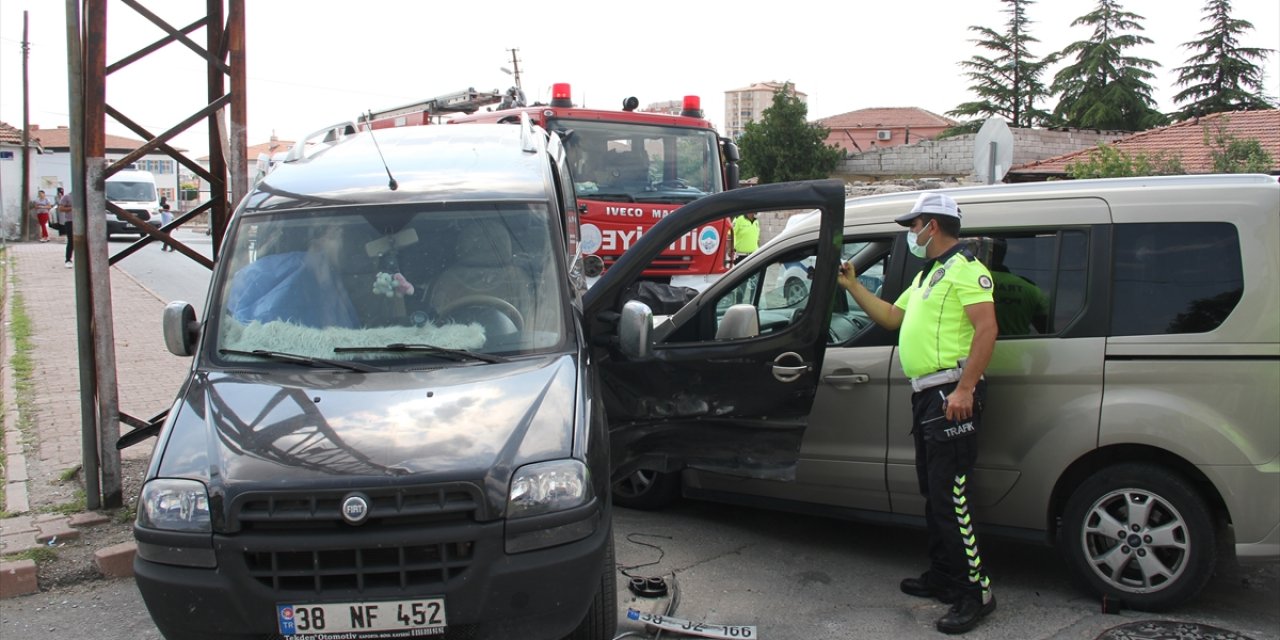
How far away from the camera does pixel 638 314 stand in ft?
15.0

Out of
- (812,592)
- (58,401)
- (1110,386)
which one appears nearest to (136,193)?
(58,401)

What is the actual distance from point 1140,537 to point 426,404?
10.0 ft

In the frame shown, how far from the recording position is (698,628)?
438 cm

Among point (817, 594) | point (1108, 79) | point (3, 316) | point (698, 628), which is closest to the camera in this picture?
point (698, 628)

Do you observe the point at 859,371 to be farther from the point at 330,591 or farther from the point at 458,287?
the point at 330,591

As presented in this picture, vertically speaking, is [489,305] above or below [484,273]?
below

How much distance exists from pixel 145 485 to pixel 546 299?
176 centimetres

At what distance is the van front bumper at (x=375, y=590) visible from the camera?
337cm

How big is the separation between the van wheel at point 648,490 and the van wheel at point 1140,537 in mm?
2284

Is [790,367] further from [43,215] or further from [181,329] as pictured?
[43,215]

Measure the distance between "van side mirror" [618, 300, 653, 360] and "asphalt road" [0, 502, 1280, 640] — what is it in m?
1.16

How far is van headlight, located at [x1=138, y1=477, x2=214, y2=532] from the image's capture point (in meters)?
3.44

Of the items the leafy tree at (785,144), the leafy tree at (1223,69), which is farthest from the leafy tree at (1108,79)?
the leafy tree at (785,144)

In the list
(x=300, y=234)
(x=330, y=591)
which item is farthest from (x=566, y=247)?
(x=330, y=591)
